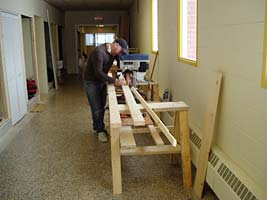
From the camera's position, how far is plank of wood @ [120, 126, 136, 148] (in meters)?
2.92

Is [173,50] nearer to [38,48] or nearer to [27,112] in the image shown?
[27,112]

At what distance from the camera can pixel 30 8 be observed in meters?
6.92

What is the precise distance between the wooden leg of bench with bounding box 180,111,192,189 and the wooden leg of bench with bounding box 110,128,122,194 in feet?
2.02

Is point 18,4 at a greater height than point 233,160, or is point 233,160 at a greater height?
point 18,4

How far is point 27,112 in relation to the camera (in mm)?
6180

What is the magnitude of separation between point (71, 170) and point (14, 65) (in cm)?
281

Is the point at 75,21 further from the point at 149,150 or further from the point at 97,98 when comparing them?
the point at 149,150

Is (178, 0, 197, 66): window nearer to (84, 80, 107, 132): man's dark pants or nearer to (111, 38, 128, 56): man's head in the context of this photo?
(111, 38, 128, 56): man's head

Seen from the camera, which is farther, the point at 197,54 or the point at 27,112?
the point at 27,112

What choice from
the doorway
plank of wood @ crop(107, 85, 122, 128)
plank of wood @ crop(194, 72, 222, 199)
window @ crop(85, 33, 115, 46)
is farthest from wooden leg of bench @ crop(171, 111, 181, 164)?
window @ crop(85, 33, 115, 46)

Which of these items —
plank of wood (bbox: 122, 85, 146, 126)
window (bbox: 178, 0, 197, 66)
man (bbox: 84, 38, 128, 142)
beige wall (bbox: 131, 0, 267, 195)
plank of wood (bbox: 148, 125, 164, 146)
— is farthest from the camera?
man (bbox: 84, 38, 128, 142)

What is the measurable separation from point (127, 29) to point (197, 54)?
853 cm

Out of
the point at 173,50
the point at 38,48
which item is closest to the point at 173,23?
the point at 173,50

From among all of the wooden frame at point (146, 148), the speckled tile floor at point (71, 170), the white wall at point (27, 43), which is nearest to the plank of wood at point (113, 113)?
the wooden frame at point (146, 148)
